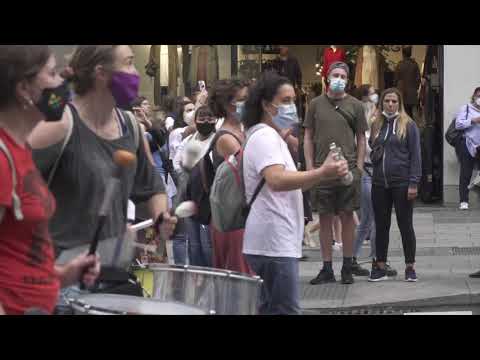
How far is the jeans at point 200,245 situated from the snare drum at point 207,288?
309 centimetres

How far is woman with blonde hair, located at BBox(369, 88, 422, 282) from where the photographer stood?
35.4 ft

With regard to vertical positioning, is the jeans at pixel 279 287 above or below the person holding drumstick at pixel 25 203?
below

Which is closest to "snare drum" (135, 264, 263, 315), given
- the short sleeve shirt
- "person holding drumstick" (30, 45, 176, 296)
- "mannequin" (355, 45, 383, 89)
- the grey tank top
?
"person holding drumstick" (30, 45, 176, 296)

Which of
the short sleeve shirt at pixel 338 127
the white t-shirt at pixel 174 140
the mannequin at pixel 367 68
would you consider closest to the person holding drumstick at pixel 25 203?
the short sleeve shirt at pixel 338 127

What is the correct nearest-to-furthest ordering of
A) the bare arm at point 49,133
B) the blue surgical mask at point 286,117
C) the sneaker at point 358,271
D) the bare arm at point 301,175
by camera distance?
1. the bare arm at point 49,133
2. the bare arm at point 301,175
3. the blue surgical mask at point 286,117
4. the sneaker at point 358,271

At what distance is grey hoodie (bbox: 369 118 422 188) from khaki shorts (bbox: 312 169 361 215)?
276mm

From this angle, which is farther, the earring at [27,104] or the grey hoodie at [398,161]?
the grey hoodie at [398,161]

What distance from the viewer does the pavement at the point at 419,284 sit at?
32.7 ft

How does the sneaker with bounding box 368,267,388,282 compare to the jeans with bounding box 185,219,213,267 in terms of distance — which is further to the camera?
the sneaker with bounding box 368,267,388,282

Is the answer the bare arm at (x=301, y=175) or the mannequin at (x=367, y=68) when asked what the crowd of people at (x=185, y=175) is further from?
the mannequin at (x=367, y=68)

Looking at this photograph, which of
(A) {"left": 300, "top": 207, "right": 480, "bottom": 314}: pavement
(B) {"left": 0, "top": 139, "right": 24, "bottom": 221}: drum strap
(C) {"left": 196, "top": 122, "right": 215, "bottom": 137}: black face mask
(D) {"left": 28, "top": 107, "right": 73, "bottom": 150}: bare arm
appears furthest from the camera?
(A) {"left": 300, "top": 207, "right": 480, "bottom": 314}: pavement

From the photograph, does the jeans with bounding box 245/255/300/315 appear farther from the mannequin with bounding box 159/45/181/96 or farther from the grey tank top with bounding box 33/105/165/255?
the mannequin with bounding box 159/45/181/96
